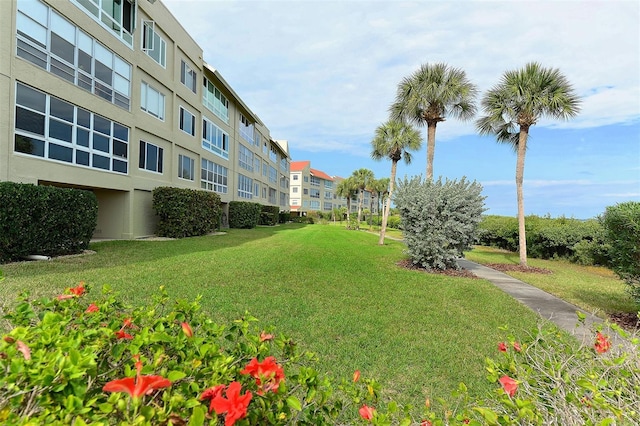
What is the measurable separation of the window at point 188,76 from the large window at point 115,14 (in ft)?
16.2

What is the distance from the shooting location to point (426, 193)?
11359mm

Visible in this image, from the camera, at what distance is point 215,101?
995 inches

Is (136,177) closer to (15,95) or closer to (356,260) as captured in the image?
(15,95)

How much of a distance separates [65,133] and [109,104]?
2741 mm

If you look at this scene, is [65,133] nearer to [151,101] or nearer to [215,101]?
[151,101]

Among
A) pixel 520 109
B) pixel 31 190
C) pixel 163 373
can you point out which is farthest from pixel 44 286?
pixel 520 109

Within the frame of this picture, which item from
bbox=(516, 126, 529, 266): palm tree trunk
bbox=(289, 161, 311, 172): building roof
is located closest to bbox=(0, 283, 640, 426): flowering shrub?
bbox=(516, 126, 529, 266): palm tree trunk

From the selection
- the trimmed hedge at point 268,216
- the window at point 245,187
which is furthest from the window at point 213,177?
the trimmed hedge at point 268,216

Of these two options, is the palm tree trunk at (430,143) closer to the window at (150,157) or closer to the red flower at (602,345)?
the red flower at (602,345)

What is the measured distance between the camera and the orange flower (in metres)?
0.93

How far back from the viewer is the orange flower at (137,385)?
36.5 inches

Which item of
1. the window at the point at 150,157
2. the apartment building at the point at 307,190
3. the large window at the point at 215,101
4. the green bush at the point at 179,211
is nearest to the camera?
the window at the point at 150,157

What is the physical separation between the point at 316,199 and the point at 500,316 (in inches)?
2973

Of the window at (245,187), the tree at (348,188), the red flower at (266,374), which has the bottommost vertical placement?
the red flower at (266,374)
